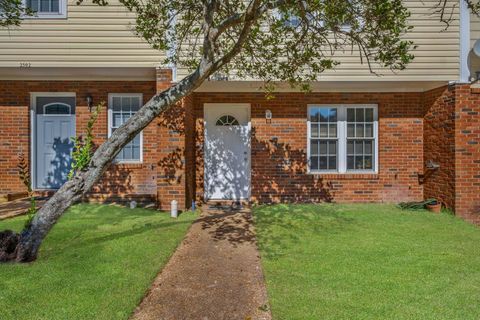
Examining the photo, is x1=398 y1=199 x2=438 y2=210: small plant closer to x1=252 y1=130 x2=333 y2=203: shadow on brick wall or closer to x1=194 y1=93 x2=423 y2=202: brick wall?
x1=194 y1=93 x2=423 y2=202: brick wall

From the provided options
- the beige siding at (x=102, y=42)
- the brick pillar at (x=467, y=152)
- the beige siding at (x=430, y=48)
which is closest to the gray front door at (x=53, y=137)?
the beige siding at (x=102, y=42)

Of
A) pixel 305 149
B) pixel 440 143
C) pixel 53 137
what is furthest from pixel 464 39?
pixel 53 137

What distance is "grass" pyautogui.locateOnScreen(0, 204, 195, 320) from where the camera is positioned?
131 inches

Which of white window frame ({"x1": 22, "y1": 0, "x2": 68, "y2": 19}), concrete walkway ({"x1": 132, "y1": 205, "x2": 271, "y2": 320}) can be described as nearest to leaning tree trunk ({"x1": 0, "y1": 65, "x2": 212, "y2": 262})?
concrete walkway ({"x1": 132, "y1": 205, "x2": 271, "y2": 320})

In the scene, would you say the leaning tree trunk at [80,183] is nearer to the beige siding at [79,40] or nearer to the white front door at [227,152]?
the beige siding at [79,40]

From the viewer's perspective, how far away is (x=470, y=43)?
794 centimetres

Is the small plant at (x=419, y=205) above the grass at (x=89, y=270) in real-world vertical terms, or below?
above

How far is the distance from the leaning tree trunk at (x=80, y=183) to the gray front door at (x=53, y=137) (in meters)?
4.99

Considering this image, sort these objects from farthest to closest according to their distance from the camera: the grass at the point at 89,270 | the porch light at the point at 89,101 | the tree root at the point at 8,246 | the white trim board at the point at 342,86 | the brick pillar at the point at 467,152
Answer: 1. the porch light at the point at 89,101
2. the white trim board at the point at 342,86
3. the brick pillar at the point at 467,152
4. the tree root at the point at 8,246
5. the grass at the point at 89,270

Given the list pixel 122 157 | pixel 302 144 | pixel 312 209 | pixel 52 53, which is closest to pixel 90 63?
pixel 52 53

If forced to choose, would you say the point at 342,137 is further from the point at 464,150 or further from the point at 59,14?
the point at 59,14

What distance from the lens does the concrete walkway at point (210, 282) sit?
3.41 meters

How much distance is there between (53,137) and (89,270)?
6310 mm

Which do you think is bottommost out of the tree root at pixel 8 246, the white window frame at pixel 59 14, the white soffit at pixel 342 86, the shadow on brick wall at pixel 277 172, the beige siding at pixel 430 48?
the tree root at pixel 8 246
